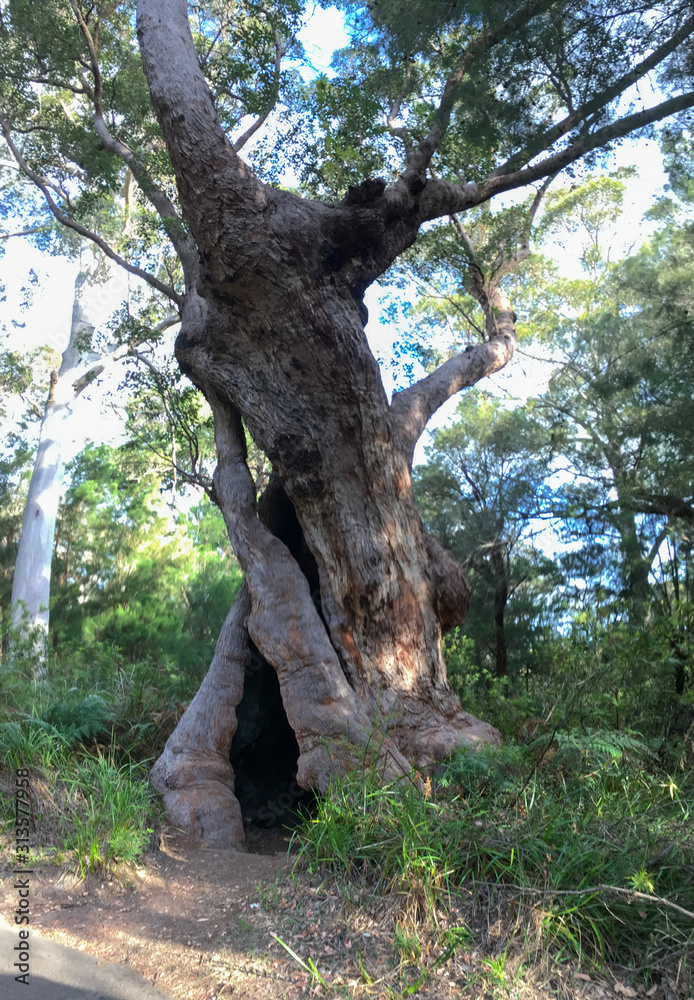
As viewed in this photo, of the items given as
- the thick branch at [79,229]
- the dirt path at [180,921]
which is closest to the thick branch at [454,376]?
the thick branch at [79,229]

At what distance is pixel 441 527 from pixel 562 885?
7590mm

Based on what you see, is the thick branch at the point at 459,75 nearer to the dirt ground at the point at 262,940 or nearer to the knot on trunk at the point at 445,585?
the knot on trunk at the point at 445,585

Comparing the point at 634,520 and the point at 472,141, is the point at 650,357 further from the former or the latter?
the point at 472,141

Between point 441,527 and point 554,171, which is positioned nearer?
point 554,171

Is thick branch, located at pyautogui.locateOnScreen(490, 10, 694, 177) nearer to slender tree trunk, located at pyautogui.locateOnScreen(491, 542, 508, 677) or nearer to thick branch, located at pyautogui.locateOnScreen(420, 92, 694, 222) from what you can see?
thick branch, located at pyautogui.locateOnScreen(420, 92, 694, 222)

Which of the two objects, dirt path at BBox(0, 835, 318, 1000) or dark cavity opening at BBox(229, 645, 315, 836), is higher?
dark cavity opening at BBox(229, 645, 315, 836)

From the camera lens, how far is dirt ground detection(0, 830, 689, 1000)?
3.31 meters

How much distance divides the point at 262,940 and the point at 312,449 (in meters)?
3.62

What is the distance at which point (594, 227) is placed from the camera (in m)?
19.0

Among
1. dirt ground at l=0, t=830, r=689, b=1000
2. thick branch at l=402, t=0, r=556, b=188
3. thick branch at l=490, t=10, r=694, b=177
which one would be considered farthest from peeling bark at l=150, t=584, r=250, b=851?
thick branch at l=490, t=10, r=694, b=177

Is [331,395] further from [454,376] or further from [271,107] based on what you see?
[271,107]

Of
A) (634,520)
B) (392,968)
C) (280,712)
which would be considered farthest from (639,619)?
(392,968)

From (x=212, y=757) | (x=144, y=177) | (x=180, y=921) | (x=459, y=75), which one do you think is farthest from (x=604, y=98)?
(x=180, y=921)

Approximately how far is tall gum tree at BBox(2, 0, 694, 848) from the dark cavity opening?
237mm
